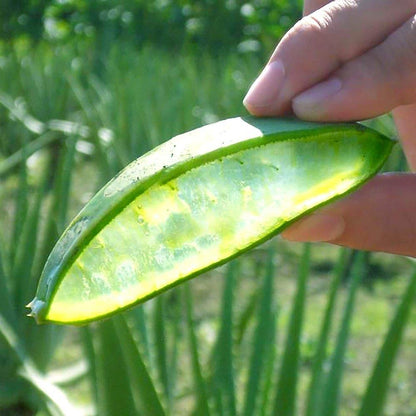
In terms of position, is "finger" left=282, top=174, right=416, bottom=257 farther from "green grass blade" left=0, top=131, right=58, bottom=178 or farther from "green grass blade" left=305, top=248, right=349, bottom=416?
"green grass blade" left=0, top=131, right=58, bottom=178

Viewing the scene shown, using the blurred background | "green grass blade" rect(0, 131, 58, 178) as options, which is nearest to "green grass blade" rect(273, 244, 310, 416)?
the blurred background

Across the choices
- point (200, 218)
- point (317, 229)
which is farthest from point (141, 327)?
point (200, 218)

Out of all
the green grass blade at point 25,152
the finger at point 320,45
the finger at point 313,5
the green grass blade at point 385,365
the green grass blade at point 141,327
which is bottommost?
the green grass blade at point 385,365

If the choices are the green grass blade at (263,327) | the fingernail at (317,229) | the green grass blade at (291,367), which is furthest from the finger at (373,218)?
the green grass blade at (263,327)

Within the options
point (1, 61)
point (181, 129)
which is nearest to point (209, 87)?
point (1, 61)

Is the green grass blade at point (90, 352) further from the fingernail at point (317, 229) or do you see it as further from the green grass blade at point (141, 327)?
the fingernail at point (317, 229)

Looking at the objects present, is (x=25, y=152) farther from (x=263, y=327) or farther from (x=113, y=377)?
(x=113, y=377)
